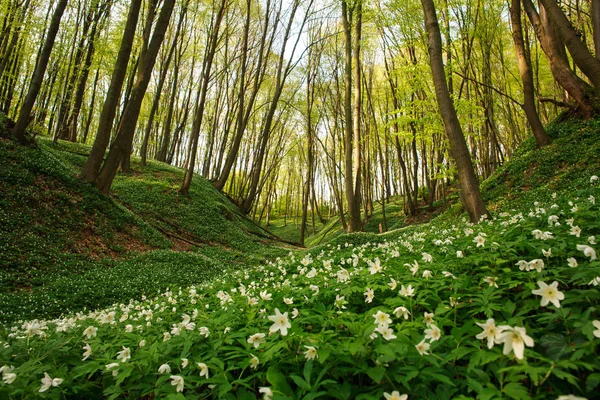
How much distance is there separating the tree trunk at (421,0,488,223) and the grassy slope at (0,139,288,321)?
274 inches

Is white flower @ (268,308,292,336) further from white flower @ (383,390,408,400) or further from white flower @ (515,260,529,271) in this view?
white flower @ (515,260,529,271)

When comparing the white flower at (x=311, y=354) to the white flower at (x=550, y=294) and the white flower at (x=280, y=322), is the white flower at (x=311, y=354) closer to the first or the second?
the white flower at (x=280, y=322)

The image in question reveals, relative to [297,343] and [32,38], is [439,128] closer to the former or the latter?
[297,343]

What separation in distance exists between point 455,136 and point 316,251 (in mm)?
5027

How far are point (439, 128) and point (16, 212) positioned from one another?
13.9 m

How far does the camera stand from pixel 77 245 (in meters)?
8.89

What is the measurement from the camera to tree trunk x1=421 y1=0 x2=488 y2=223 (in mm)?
6605

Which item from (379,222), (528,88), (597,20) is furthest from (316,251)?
(379,222)

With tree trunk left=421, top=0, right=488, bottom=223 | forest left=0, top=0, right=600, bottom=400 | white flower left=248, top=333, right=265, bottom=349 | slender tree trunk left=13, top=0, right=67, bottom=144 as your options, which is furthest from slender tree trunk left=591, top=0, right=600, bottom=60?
slender tree trunk left=13, top=0, right=67, bottom=144

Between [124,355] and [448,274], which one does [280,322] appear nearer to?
[124,355]

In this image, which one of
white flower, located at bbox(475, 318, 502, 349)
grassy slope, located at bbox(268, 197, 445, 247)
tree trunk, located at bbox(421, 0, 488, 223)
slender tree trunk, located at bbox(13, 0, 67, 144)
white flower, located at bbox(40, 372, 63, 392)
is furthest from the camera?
grassy slope, located at bbox(268, 197, 445, 247)

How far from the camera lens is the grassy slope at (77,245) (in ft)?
21.9

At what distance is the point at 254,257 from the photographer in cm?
1273

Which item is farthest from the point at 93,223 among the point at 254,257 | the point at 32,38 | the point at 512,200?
the point at 32,38
